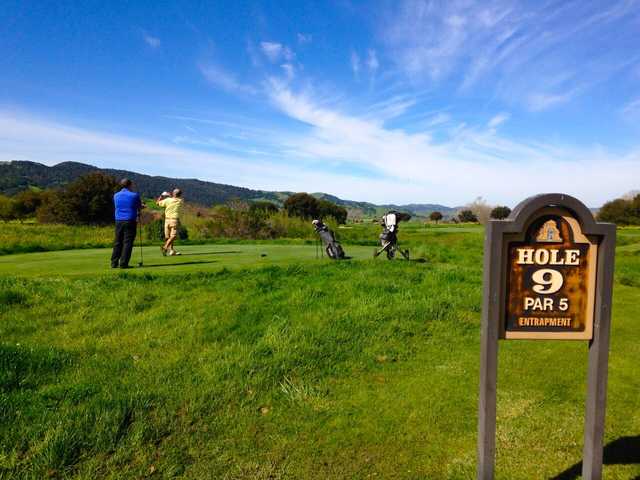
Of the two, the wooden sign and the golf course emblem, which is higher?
the golf course emblem

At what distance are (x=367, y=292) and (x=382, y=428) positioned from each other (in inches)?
147

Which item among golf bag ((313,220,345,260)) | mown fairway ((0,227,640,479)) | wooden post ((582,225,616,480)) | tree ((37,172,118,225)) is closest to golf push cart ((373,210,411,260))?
golf bag ((313,220,345,260))

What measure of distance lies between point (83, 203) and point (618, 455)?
49077 mm

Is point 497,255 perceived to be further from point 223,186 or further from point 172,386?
point 223,186

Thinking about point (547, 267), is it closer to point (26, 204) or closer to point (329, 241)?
point (329, 241)

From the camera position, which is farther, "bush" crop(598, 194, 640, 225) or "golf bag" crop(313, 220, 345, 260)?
"bush" crop(598, 194, 640, 225)

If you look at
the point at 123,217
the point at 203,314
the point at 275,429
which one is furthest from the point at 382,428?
the point at 123,217

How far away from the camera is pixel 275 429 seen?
147 inches

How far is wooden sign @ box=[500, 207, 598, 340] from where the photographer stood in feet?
9.28

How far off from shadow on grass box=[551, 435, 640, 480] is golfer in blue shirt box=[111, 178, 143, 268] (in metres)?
7.96

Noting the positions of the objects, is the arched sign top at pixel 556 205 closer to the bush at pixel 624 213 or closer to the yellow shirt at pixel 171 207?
the yellow shirt at pixel 171 207

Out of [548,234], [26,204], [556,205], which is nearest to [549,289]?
[548,234]

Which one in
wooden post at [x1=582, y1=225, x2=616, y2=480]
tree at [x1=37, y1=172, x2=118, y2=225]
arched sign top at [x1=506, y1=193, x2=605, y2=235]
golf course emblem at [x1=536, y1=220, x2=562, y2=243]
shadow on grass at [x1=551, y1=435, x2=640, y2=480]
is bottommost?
shadow on grass at [x1=551, y1=435, x2=640, y2=480]

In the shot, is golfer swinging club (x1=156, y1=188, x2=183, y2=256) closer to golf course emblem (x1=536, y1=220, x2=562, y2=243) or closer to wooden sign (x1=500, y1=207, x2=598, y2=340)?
wooden sign (x1=500, y1=207, x2=598, y2=340)
